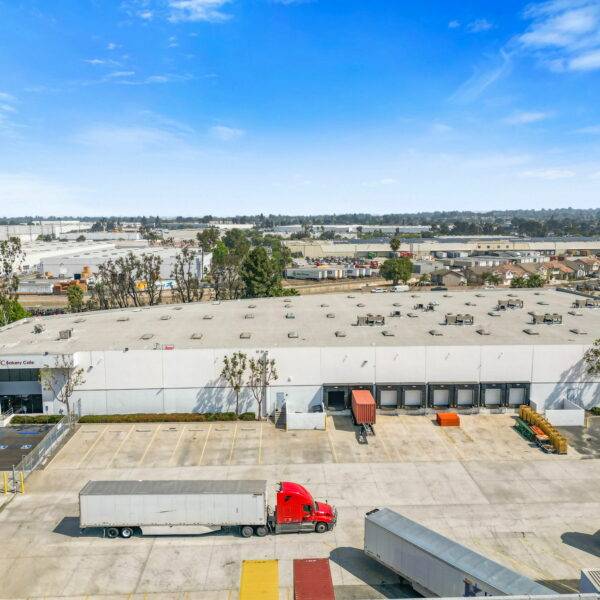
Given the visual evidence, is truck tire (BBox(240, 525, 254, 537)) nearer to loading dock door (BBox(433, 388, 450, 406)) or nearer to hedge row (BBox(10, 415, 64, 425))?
loading dock door (BBox(433, 388, 450, 406))

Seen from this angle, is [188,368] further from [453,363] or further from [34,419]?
[453,363]

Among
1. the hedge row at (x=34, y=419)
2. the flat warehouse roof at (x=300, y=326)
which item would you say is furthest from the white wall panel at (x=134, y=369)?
the hedge row at (x=34, y=419)

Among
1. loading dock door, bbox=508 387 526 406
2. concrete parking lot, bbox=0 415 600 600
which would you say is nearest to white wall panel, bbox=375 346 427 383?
concrete parking lot, bbox=0 415 600 600

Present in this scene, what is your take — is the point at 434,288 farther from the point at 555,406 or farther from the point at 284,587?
the point at 284,587

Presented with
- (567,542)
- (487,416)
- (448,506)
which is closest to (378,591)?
(448,506)

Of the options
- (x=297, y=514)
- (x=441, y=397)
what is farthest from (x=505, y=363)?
(x=297, y=514)

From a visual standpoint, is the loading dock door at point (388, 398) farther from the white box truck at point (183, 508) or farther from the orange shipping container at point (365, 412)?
the white box truck at point (183, 508)
